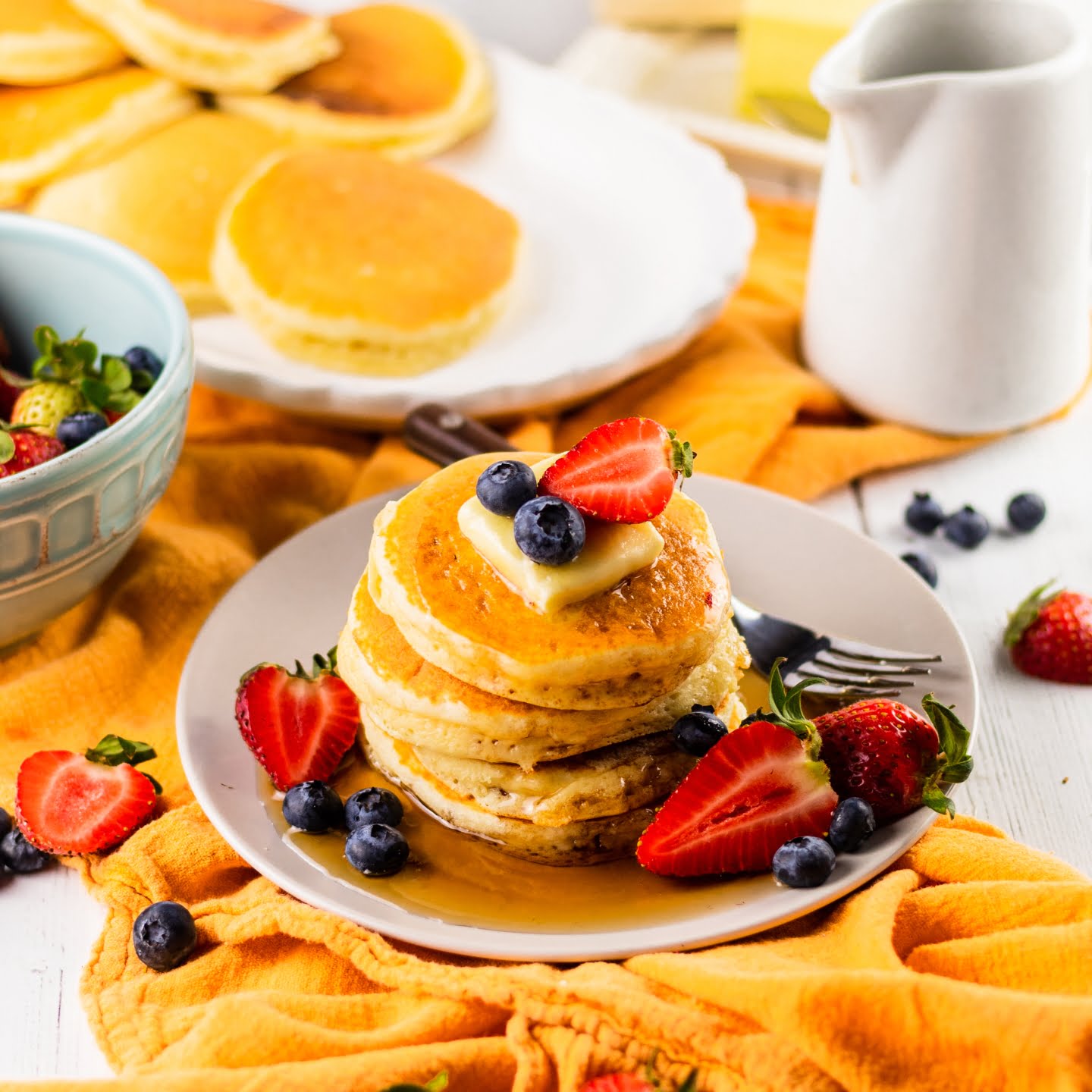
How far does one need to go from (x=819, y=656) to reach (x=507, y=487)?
576 mm

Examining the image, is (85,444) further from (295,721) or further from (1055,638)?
(1055,638)

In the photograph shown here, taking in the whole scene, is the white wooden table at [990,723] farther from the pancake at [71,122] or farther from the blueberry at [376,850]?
the pancake at [71,122]

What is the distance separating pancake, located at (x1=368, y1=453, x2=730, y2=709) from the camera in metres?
1.54

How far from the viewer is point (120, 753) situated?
5.80 ft

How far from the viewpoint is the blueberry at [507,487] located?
157 centimetres

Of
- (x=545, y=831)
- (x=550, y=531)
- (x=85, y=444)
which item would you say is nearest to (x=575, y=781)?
(x=545, y=831)

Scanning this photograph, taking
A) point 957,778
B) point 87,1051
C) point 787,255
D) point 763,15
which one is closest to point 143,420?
point 87,1051

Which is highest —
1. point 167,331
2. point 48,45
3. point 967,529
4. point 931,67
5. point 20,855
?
point 931,67

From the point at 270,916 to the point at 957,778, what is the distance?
802 millimetres

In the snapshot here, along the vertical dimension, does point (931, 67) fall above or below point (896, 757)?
above

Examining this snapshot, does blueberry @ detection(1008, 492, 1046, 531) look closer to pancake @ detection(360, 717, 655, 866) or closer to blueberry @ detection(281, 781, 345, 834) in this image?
→ pancake @ detection(360, 717, 655, 866)

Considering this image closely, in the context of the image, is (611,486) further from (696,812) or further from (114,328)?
(114,328)

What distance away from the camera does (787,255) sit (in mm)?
3008

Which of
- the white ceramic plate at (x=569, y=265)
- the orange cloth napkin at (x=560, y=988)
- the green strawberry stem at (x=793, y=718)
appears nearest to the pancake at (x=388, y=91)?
the white ceramic plate at (x=569, y=265)
